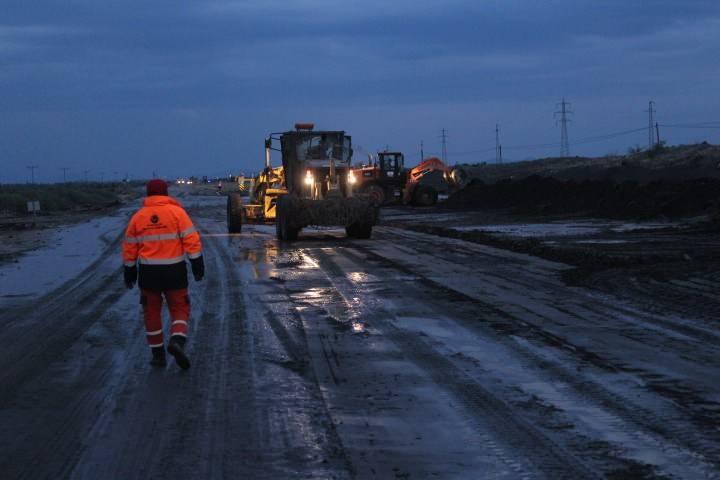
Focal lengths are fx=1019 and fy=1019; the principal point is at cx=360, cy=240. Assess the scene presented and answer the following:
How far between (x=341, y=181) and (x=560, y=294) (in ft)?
45.6

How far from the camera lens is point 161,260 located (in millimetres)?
9617

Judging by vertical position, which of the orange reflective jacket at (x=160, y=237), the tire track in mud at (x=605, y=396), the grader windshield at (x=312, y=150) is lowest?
the tire track in mud at (x=605, y=396)

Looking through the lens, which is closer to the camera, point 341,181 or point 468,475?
point 468,475

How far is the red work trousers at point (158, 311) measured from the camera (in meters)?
9.71

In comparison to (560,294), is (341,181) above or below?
above

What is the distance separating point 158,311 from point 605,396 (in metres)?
4.28

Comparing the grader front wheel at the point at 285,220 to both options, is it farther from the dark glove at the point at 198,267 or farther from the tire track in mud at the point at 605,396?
the dark glove at the point at 198,267

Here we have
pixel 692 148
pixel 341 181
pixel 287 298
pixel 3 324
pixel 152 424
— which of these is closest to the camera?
pixel 152 424

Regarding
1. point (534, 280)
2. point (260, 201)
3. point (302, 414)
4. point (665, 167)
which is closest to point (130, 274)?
point (302, 414)

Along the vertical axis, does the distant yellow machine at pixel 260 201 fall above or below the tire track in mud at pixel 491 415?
above

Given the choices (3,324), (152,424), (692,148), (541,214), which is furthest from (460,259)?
(692,148)

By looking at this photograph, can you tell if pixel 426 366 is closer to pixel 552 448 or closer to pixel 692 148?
pixel 552 448

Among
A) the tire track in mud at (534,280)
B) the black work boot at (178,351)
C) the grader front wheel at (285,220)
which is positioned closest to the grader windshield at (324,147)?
the grader front wheel at (285,220)

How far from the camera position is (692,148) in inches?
2795
